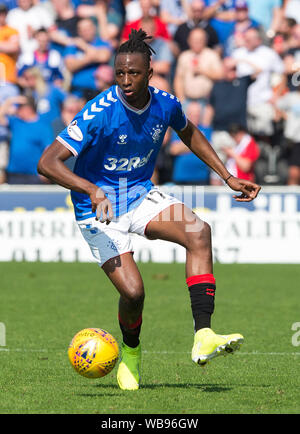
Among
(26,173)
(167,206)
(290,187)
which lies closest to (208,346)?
(167,206)

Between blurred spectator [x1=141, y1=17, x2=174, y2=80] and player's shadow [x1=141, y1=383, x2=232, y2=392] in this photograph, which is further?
blurred spectator [x1=141, y1=17, x2=174, y2=80]

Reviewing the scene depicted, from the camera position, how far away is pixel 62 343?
8.82 meters

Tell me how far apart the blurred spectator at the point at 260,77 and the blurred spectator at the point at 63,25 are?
123 inches

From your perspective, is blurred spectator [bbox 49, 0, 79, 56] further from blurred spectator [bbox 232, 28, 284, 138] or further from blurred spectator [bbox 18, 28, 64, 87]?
blurred spectator [bbox 232, 28, 284, 138]

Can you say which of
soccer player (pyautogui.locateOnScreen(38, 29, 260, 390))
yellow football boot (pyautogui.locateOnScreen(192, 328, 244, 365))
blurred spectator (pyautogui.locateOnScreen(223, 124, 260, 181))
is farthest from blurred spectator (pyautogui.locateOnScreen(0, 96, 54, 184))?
yellow football boot (pyautogui.locateOnScreen(192, 328, 244, 365))

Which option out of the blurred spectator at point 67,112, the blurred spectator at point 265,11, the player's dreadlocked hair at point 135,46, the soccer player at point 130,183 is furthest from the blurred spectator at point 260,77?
the player's dreadlocked hair at point 135,46

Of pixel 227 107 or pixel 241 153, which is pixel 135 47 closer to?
pixel 241 153

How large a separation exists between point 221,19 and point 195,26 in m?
0.59

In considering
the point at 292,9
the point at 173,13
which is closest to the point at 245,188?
the point at 173,13

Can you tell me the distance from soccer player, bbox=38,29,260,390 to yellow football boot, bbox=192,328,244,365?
43 mm

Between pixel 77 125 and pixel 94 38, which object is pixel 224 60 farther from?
pixel 77 125

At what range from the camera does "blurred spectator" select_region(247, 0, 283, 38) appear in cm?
1742

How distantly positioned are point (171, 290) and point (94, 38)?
611 centimetres

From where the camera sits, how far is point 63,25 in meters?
17.6
